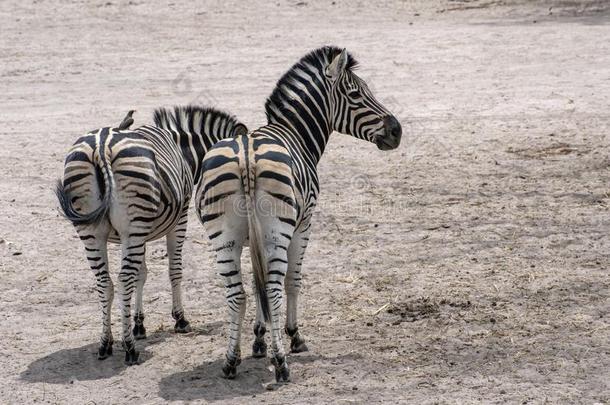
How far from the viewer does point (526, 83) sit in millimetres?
15359

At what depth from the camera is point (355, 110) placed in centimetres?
826

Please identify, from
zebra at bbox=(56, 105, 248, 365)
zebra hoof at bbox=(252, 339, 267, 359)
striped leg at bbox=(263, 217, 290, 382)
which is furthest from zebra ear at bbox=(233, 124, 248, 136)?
zebra hoof at bbox=(252, 339, 267, 359)

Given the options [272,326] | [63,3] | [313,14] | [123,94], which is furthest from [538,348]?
[63,3]

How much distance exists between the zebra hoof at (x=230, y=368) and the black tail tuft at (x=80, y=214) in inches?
53.7

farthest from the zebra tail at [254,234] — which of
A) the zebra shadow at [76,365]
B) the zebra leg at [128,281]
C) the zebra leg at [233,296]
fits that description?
the zebra shadow at [76,365]

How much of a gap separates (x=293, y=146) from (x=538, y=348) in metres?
2.38

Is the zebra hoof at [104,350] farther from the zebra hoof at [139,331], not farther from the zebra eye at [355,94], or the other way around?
the zebra eye at [355,94]

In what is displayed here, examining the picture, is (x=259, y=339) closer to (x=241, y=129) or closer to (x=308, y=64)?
(x=241, y=129)

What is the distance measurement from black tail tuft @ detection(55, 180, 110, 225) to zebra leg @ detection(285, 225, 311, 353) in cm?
140

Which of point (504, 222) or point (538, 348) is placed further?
point (504, 222)

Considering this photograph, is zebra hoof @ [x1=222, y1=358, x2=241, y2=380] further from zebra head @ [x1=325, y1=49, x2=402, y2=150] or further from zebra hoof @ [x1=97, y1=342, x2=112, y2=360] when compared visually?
zebra head @ [x1=325, y1=49, x2=402, y2=150]

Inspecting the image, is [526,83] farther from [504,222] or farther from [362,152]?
[504,222]

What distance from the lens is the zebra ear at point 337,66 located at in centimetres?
806

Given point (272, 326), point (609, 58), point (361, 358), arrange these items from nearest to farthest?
point (272, 326) < point (361, 358) < point (609, 58)
